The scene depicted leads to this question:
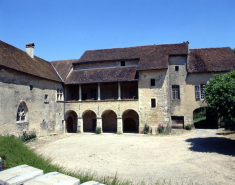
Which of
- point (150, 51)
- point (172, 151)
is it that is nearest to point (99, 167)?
point (172, 151)

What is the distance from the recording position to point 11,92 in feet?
53.3

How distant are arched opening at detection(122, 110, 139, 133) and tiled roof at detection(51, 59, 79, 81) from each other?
930 centimetres

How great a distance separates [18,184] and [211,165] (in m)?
10.5

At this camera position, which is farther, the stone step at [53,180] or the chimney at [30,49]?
the chimney at [30,49]

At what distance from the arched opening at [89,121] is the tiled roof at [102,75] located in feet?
15.8

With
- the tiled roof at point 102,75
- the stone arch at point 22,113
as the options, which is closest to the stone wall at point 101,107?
the tiled roof at point 102,75

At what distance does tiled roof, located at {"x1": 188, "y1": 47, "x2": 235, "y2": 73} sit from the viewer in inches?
871

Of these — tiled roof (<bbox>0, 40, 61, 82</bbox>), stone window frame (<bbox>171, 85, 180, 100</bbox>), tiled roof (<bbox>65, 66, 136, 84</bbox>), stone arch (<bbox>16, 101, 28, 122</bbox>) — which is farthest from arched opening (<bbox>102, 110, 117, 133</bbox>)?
stone arch (<bbox>16, 101, 28, 122</bbox>)

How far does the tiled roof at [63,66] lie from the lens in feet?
82.9

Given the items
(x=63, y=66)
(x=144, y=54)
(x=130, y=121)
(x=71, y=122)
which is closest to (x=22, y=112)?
(x=71, y=122)

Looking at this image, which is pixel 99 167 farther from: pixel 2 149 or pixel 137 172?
pixel 2 149

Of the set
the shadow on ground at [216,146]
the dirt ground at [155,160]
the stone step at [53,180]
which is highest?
the stone step at [53,180]

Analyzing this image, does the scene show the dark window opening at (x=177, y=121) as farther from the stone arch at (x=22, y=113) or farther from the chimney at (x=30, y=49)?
the chimney at (x=30, y=49)

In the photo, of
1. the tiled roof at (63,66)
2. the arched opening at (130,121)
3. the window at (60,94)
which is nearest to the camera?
the window at (60,94)
